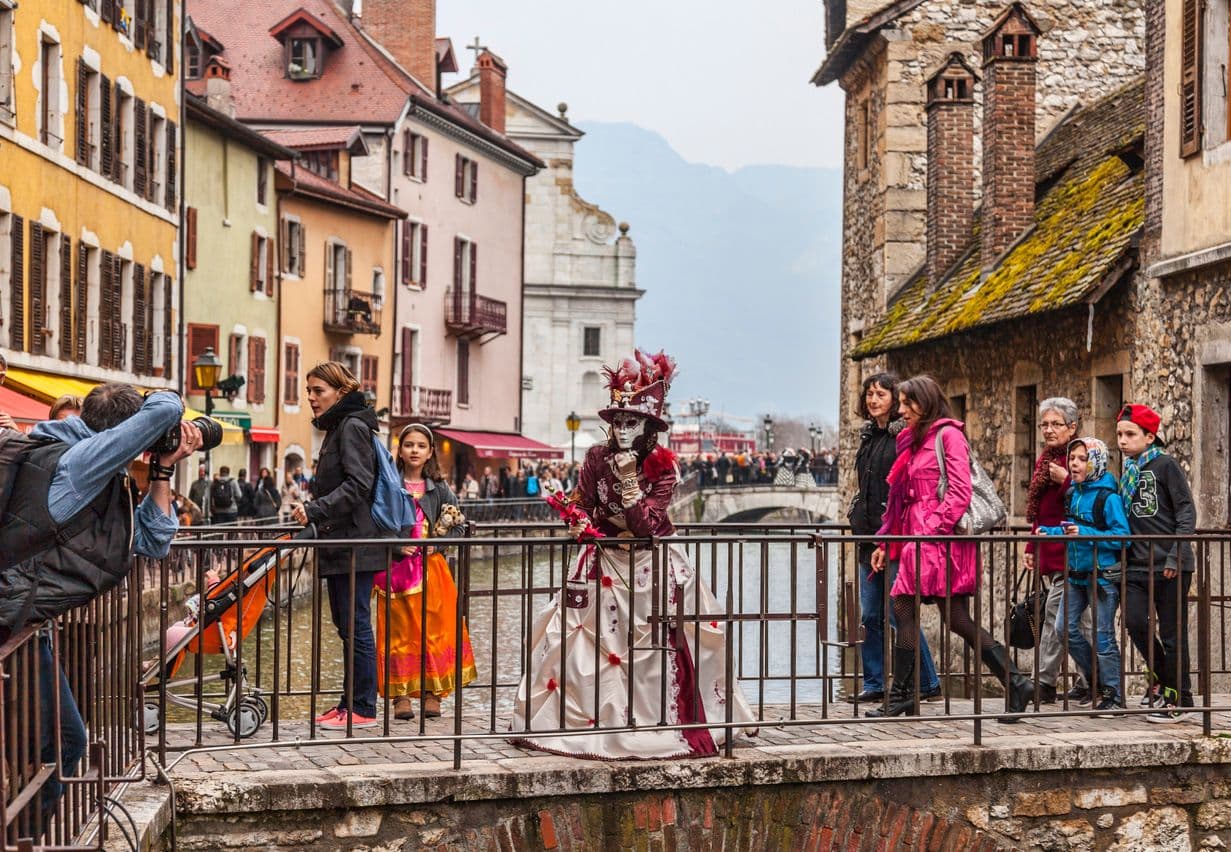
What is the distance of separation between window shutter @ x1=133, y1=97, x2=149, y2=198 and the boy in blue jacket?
2643 centimetres

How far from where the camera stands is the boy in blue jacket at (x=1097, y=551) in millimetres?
10438

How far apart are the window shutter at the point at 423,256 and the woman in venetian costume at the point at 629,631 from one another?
52.3 metres

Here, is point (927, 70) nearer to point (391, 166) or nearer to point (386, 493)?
point (386, 493)

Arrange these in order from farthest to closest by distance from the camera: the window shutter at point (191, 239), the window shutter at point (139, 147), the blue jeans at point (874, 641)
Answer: the window shutter at point (191, 239) < the window shutter at point (139, 147) < the blue jeans at point (874, 641)

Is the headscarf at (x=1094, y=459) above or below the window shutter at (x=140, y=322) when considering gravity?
below

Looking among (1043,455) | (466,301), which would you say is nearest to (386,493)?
(1043,455)

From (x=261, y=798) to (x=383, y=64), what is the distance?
5369 cm

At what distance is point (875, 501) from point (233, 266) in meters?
36.8

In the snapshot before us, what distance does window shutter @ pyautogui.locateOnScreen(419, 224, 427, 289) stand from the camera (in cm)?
6078

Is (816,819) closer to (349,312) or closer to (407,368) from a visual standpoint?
(349,312)

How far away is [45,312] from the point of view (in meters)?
29.5

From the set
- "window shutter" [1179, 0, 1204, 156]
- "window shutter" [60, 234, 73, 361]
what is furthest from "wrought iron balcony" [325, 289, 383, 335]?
"window shutter" [1179, 0, 1204, 156]

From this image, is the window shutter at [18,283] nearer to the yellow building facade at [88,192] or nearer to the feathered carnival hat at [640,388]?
the yellow building facade at [88,192]

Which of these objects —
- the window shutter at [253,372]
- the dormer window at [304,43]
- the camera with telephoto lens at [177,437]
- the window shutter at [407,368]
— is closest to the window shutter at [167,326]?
the window shutter at [253,372]
